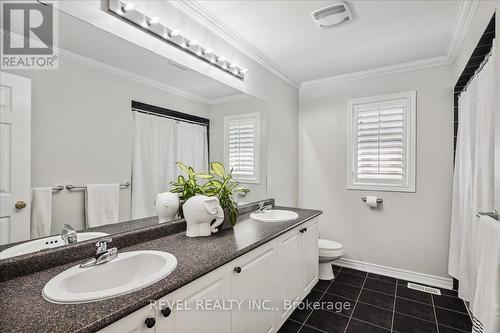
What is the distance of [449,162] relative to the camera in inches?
105

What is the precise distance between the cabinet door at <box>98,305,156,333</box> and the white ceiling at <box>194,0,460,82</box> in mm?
1957

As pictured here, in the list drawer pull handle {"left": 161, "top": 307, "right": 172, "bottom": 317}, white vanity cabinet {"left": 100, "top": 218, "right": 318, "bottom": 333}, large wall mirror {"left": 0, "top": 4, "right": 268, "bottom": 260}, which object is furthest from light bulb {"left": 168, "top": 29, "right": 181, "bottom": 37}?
drawer pull handle {"left": 161, "top": 307, "right": 172, "bottom": 317}

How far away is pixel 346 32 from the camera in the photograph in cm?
223

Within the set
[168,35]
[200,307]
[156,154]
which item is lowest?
[200,307]

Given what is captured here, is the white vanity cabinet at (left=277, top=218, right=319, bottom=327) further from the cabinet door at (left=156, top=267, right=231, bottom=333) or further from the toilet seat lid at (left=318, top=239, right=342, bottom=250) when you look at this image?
the cabinet door at (left=156, top=267, right=231, bottom=333)

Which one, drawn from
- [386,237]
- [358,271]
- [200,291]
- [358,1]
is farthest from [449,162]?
[200,291]

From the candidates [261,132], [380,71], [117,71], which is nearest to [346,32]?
[380,71]

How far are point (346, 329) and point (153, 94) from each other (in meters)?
2.33

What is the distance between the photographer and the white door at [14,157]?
39.2 inches

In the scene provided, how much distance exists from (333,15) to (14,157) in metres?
2.21

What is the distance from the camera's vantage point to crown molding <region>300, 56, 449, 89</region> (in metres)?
2.72

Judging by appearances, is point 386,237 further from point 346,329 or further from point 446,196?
point 346,329

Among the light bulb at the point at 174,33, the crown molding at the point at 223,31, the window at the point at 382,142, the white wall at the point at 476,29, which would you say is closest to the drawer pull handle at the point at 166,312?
the light bulb at the point at 174,33

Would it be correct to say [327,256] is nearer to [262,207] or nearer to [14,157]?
[262,207]
